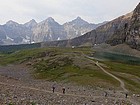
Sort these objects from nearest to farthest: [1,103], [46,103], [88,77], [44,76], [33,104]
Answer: [1,103]
[33,104]
[46,103]
[88,77]
[44,76]

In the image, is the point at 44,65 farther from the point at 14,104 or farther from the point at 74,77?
the point at 14,104

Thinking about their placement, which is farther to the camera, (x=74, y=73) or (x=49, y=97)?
(x=74, y=73)

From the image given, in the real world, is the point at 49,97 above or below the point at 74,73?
above

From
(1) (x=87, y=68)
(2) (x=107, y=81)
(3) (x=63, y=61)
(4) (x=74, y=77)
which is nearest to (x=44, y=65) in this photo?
(3) (x=63, y=61)

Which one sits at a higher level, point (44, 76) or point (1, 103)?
point (1, 103)

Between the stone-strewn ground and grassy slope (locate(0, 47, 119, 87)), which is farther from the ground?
the stone-strewn ground

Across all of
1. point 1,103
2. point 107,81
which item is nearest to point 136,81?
point 107,81

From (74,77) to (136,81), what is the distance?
2498 cm

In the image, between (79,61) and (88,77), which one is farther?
(79,61)

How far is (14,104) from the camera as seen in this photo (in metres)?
42.7

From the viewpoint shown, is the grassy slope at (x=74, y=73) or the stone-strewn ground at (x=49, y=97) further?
the grassy slope at (x=74, y=73)

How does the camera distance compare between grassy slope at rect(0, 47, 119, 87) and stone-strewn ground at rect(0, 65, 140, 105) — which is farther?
grassy slope at rect(0, 47, 119, 87)

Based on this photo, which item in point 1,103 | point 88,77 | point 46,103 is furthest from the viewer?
point 88,77

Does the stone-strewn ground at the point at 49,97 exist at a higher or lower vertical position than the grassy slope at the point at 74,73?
higher
